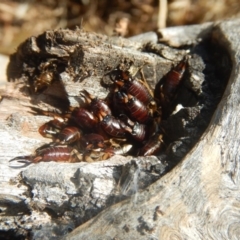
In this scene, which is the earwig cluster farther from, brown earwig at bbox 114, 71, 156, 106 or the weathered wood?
the weathered wood

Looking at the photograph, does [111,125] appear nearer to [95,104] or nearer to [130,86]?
[95,104]

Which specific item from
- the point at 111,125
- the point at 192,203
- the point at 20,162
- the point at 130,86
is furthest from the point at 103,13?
the point at 192,203

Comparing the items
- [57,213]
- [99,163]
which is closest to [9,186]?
[57,213]

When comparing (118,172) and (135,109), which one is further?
(135,109)

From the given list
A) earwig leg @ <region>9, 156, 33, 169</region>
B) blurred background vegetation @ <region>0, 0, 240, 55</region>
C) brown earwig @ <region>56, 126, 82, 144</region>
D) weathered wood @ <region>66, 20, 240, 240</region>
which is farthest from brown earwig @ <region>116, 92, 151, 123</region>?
blurred background vegetation @ <region>0, 0, 240, 55</region>

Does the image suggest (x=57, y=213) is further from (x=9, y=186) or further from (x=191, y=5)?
(x=191, y=5)

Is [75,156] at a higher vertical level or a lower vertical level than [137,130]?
lower

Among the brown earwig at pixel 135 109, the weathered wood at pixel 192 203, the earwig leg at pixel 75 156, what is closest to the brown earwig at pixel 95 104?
the brown earwig at pixel 135 109
